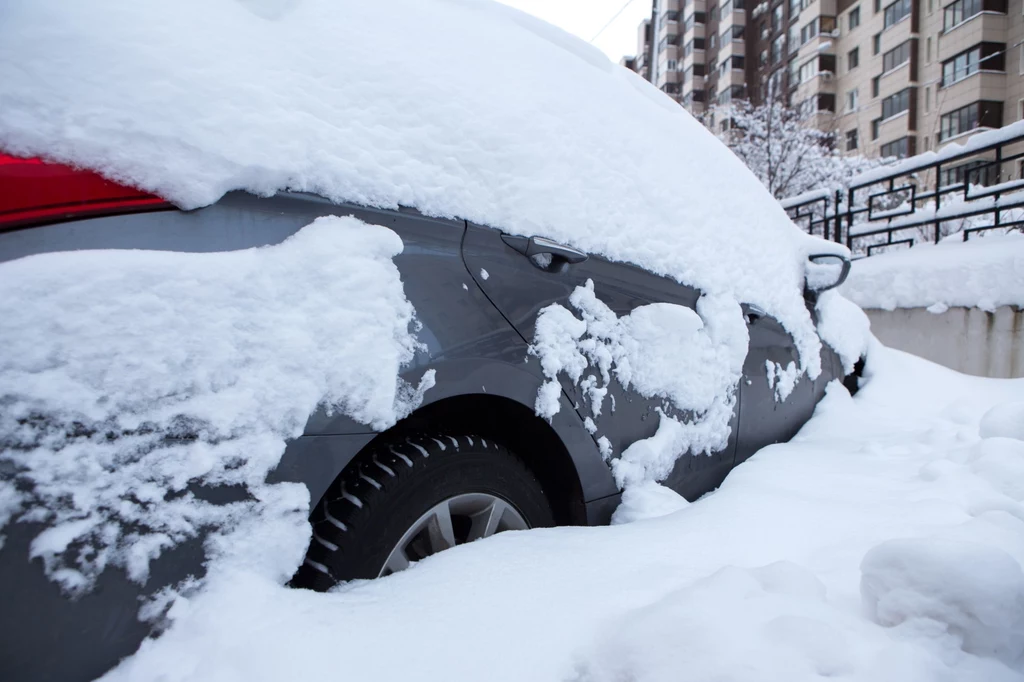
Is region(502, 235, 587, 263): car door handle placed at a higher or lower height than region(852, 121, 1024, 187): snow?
lower

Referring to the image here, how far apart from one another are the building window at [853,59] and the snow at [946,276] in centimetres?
3662

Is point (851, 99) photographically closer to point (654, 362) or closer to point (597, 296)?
point (654, 362)

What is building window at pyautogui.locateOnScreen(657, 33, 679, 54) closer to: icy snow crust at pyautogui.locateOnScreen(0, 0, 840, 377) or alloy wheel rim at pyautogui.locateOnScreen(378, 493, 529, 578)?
icy snow crust at pyautogui.locateOnScreen(0, 0, 840, 377)

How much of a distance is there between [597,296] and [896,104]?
3901 centimetres

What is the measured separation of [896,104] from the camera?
3281 cm

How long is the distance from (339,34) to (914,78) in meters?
38.8

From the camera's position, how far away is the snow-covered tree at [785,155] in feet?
53.1

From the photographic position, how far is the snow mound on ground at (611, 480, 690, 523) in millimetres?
1753

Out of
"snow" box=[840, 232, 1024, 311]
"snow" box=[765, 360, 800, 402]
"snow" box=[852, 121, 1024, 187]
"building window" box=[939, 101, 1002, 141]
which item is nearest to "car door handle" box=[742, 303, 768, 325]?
"snow" box=[765, 360, 800, 402]

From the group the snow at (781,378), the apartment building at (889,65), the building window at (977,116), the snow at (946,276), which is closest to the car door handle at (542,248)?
the snow at (781,378)

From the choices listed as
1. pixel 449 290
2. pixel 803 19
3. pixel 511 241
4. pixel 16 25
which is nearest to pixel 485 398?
pixel 449 290

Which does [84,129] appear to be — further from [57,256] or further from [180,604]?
[180,604]

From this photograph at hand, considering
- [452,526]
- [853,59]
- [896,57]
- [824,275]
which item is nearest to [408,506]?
[452,526]

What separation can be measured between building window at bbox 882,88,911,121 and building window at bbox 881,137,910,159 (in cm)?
144
